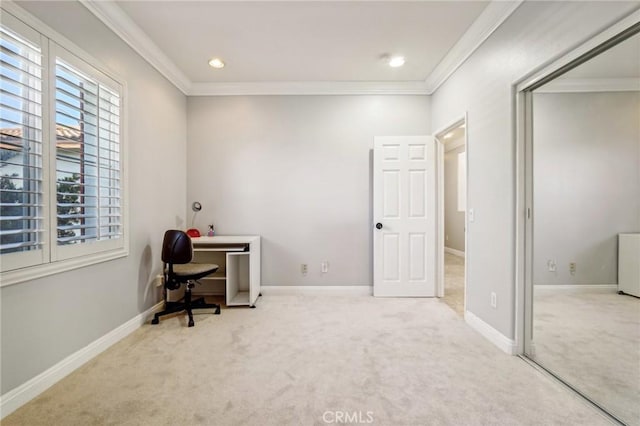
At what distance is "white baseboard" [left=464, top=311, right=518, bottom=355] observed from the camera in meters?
2.01

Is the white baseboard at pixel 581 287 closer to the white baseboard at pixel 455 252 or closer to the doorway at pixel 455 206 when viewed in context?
the doorway at pixel 455 206

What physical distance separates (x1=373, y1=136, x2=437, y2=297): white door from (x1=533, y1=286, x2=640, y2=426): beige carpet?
135cm

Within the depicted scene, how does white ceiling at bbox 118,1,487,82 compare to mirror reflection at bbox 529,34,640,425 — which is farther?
white ceiling at bbox 118,1,487,82

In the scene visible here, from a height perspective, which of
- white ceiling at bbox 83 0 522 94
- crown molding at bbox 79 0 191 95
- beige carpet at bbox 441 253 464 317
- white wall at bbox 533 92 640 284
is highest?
white ceiling at bbox 83 0 522 94

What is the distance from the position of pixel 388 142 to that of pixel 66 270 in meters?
3.23

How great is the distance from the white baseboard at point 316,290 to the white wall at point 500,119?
1.29m

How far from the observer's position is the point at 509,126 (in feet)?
6.63

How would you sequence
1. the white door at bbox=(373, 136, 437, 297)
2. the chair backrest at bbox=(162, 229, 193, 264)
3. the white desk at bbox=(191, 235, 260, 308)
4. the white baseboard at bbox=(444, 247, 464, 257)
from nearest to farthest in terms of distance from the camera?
the chair backrest at bbox=(162, 229, 193, 264) → the white desk at bbox=(191, 235, 260, 308) → the white door at bbox=(373, 136, 437, 297) → the white baseboard at bbox=(444, 247, 464, 257)

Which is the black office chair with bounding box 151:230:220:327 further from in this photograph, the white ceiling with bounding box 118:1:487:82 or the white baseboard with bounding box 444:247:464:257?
the white baseboard with bounding box 444:247:464:257

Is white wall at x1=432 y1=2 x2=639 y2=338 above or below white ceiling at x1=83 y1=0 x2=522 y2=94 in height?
below

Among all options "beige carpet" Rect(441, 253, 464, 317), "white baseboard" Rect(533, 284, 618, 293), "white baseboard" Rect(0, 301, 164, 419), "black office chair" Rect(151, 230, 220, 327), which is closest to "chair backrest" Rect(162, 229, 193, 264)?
"black office chair" Rect(151, 230, 220, 327)

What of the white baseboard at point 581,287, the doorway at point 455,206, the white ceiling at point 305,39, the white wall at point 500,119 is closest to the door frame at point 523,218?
the white wall at point 500,119

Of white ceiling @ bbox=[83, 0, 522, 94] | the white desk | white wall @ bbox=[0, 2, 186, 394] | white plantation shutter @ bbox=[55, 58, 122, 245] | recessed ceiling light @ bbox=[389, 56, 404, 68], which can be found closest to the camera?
white wall @ bbox=[0, 2, 186, 394]

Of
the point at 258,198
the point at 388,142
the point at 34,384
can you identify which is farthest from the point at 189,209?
the point at 388,142
